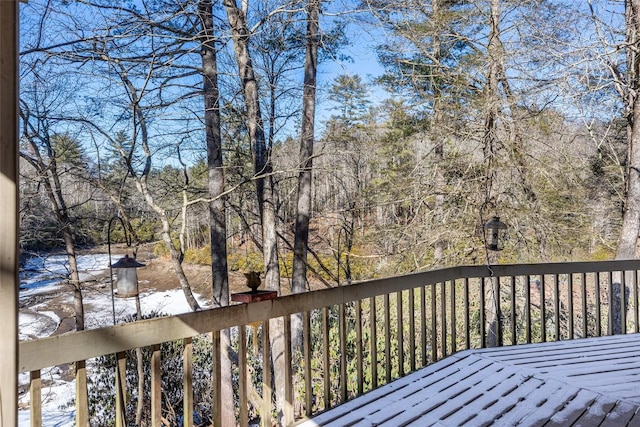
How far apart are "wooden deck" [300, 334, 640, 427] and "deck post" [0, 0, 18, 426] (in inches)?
63.4

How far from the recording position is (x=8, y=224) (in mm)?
1274

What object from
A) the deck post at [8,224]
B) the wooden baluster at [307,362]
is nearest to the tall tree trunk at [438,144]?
the wooden baluster at [307,362]

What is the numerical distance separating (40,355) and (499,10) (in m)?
8.13

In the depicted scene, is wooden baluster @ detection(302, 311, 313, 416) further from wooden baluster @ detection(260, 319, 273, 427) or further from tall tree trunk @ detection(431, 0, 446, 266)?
tall tree trunk @ detection(431, 0, 446, 266)

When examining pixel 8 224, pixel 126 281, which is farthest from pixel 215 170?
pixel 8 224

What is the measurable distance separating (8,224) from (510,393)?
2.90m

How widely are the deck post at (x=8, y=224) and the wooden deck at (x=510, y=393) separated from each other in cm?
161

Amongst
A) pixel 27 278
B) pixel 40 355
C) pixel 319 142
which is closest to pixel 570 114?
pixel 319 142

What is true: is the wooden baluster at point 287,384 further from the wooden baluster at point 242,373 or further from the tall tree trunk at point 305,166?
the tall tree trunk at point 305,166

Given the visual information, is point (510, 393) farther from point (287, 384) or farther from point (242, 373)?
point (242, 373)

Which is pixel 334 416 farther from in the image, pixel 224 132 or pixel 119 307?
pixel 119 307

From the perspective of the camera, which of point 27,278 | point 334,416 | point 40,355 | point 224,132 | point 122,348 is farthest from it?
point 224,132

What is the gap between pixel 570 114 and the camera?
720cm

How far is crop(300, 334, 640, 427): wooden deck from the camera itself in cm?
245
